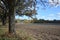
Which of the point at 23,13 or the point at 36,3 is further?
the point at 23,13

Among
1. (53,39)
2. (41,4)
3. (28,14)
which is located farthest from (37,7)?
(28,14)

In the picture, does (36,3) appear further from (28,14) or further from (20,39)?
(28,14)

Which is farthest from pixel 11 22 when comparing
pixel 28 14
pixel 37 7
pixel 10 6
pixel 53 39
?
pixel 28 14

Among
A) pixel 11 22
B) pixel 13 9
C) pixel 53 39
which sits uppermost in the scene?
pixel 13 9

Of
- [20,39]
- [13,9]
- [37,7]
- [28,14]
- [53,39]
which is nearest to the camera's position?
[20,39]

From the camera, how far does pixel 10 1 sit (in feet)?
52.1

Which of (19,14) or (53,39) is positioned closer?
(53,39)

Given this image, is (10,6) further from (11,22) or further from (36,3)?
(36,3)

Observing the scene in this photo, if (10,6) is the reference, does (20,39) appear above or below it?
below

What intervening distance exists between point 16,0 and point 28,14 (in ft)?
60.7

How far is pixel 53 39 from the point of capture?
14227 millimetres

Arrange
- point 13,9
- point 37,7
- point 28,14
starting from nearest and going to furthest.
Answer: point 37,7, point 13,9, point 28,14

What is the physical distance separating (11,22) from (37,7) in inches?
115

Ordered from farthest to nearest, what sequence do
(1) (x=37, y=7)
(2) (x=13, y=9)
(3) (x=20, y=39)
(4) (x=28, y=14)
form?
(4) (x=28, y=14) < (2) (x=13, y=9) < (1) (x=37, y=7) < (3) (x=20, y=39)
